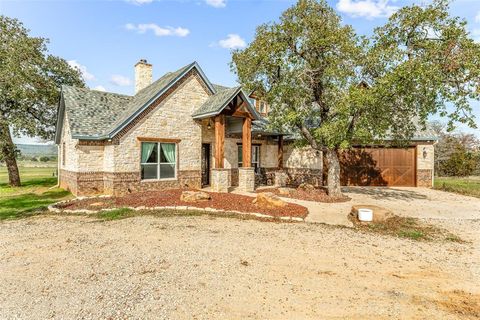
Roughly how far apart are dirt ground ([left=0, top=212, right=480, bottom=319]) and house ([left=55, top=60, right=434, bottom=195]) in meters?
6.35

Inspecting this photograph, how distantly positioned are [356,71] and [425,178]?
11.6 metres

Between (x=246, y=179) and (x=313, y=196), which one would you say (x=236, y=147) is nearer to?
(x=246, y=179)

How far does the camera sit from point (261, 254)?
6531 mm

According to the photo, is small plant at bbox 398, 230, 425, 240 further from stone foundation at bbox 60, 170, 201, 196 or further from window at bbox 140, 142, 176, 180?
window at bbox 140, 142, 176, 180

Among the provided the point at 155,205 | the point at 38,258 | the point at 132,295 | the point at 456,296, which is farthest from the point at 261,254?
the point at 155,205

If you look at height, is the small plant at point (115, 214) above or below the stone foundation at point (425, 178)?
below

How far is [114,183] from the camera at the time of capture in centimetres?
1412

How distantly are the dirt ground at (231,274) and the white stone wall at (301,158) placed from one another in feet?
35.9

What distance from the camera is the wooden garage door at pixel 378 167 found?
64.2 ft

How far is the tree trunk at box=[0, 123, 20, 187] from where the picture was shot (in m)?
19.7

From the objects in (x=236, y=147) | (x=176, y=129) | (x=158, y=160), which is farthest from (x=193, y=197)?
(x=236, y=147)

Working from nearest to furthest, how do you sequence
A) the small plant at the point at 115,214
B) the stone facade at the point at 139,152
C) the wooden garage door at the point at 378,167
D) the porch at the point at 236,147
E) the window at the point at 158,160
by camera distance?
the small plant at the point at 115,214 → the stone facade at the point at 139,152 → the window at the point at 158,160 → the porch at the point at 236,147 → the wooden garage door at the point at 378,167

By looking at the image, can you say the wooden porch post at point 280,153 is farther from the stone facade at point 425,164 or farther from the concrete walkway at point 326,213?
the stone facade at point 425,164

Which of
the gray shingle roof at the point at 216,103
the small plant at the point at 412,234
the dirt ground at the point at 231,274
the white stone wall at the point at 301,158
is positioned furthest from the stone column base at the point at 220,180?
the small plant at the point at 412,234
